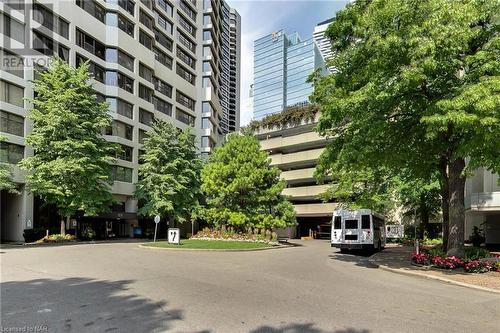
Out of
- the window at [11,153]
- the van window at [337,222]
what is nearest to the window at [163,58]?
the window at [11,153]

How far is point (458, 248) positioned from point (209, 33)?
203ft

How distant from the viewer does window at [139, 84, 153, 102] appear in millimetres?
51969

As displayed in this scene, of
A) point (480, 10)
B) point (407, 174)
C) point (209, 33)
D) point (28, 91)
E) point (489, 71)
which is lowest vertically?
point (407, 174)

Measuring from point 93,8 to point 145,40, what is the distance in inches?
358

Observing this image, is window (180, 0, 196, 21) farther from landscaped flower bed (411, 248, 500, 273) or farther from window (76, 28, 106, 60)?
landscaped flower bed (411, 248, 500, 273)

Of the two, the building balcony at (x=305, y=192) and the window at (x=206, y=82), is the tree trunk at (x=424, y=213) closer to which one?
the building balcony at (x=305, y=192)

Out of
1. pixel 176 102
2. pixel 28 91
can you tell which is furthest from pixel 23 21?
pixel 176 102

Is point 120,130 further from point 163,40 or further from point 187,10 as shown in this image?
point 187,10

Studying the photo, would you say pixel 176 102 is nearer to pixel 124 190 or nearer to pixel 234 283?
pixel 124 190

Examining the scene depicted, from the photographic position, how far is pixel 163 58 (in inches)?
2335

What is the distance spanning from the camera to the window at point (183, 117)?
61.9 m

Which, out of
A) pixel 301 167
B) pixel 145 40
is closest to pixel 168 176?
pixel 145 40

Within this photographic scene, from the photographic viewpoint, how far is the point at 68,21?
41.0 meters

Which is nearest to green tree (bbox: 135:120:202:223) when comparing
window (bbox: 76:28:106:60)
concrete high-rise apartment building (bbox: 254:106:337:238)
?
window (bbox: 76:28:106:60)
